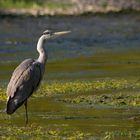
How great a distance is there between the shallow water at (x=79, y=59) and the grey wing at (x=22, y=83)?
33 centimetres

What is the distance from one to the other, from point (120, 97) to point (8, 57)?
8.09 m

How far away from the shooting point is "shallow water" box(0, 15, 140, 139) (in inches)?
561

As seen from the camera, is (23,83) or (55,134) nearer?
(55,134)

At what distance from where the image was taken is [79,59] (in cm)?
2369

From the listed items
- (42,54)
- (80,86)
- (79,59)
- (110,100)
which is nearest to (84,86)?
(80,86)

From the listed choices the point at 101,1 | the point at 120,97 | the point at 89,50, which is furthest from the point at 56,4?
the point at 120,97

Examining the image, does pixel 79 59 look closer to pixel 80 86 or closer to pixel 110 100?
pixel 80 86

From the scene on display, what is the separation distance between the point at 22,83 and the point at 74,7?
20.9 m

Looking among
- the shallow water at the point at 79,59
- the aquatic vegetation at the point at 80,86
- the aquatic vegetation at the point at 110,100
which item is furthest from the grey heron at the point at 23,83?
the aquatic vegetation at the point at 80,86

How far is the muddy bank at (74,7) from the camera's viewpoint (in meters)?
34.9

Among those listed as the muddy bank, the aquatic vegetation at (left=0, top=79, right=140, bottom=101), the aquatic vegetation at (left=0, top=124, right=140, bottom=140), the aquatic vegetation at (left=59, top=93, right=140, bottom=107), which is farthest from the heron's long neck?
the muddy bank

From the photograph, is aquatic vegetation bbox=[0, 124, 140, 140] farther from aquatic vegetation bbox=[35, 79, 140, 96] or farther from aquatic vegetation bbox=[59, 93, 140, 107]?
aquatic vegetation bbox=[35, 79, 140, 96]

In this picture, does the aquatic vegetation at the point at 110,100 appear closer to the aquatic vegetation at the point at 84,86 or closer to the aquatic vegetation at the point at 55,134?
the aquatic vegetation at the point at 84,86

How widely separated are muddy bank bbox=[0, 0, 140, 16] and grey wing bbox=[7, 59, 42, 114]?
1948cm
